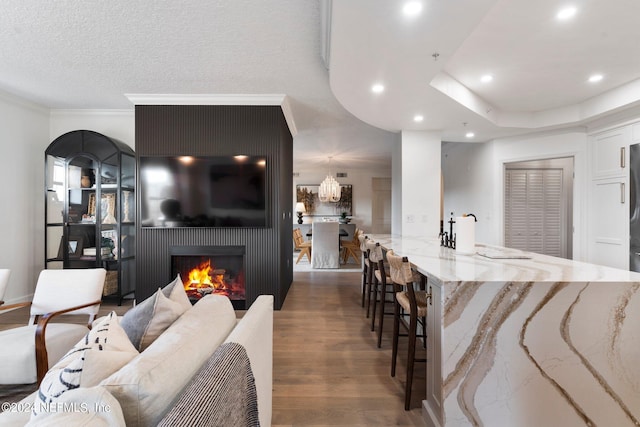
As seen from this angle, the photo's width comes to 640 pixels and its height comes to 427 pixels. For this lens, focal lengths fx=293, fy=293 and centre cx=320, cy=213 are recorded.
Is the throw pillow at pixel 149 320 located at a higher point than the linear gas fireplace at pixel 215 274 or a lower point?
higher

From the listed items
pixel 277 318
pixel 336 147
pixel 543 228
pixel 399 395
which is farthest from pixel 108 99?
pixel 543 228

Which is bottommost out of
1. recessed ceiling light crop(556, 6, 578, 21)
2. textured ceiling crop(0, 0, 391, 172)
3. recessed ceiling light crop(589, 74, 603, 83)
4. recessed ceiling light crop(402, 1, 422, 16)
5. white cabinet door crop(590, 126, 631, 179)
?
white cabinet door crop(590, 126, 631, 179)

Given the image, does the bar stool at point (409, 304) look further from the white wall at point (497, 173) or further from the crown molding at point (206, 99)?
the white wall at point (497, 173)

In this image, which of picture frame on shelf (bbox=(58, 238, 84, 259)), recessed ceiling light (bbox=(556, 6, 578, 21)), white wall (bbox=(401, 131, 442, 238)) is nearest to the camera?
recessed ceiling light (bbox=(556, 6, 578, 21))

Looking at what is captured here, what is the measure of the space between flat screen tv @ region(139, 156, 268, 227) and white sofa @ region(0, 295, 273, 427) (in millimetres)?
2202

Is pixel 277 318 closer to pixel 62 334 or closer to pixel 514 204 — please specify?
pixel 62 334

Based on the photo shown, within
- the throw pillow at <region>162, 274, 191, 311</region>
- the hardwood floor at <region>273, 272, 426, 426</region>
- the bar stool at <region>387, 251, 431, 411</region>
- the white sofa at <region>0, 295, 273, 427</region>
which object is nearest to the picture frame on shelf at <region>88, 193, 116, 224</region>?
the hardwood floor at <region>273, 272, 426, 426</region>

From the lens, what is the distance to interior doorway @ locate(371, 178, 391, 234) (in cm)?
905

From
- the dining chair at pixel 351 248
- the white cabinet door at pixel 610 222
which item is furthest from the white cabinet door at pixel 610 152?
the dining chair at pixel 351 248

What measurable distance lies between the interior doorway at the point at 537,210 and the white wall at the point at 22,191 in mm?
7335

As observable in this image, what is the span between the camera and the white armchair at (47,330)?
1.66 metres

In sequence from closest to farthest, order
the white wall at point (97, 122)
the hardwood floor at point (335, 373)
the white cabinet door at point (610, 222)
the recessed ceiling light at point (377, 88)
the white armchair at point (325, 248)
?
the hardwood floor at point (335, 373)
the recessed ceiling light at point (377, 88)
the white cabinet door at point (610, 222)
the white wall at point (97, 122)
the white armchair at point (325, 248)

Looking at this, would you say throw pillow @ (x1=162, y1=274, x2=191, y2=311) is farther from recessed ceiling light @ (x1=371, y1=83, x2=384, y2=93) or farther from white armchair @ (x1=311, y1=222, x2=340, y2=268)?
white armchair @ (x1=311, y1=222, x2=340, y2=268)

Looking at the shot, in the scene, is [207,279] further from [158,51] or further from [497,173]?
[497,173]
